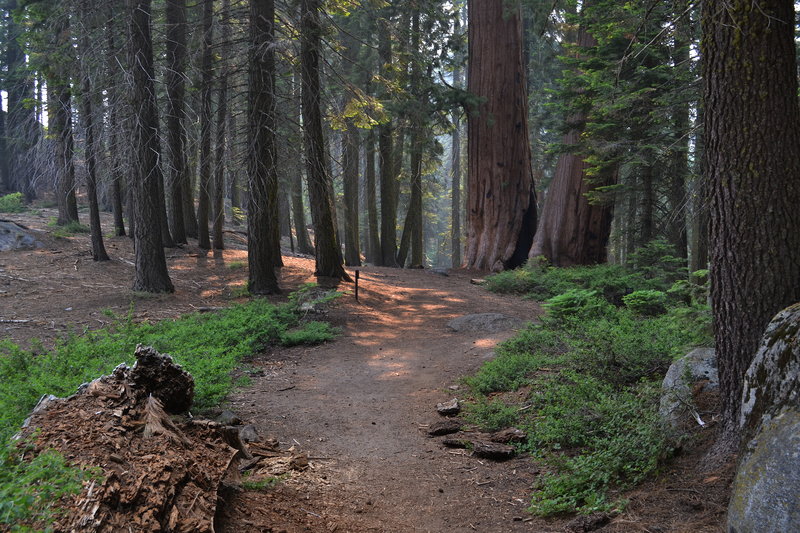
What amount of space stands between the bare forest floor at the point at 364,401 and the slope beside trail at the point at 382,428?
2cm

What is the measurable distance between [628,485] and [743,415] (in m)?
0.97

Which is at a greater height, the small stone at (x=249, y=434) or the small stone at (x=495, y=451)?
the small stone at (x=249, y=434)

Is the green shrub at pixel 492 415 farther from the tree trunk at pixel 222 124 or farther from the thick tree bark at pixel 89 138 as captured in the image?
the thick tree bark at pixel 89 138

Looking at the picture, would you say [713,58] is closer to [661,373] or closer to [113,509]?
[661,373]

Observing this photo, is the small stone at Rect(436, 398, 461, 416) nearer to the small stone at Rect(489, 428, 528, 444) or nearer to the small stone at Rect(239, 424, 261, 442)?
the small stone at Rect(489, 428, 528, 444)

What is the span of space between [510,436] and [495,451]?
0.37m

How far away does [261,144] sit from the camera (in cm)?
1249

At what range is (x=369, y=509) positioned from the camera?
14.6ft

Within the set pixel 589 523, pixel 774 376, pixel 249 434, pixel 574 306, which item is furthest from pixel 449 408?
pixel 574 306

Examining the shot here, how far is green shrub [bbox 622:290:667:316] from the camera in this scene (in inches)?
352

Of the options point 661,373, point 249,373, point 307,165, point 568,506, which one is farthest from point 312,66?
point 568,506

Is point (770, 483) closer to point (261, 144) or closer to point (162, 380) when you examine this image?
point (162, 380)

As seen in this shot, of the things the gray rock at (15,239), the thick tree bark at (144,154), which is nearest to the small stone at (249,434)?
the thick tree bark at (144,154)

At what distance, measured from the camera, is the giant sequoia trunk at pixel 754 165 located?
3750 mm
